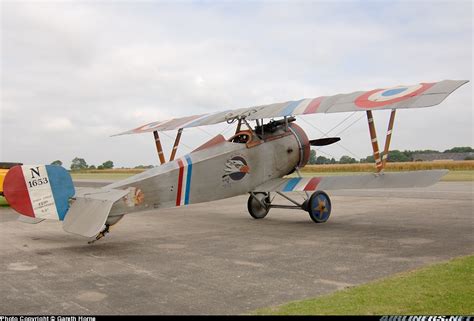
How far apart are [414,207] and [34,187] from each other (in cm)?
1288

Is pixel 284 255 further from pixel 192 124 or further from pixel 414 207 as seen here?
pixel 414 207

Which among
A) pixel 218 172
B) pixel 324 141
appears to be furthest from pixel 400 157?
pixel 218 172

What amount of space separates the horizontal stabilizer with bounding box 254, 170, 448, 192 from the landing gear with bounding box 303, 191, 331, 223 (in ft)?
1.71

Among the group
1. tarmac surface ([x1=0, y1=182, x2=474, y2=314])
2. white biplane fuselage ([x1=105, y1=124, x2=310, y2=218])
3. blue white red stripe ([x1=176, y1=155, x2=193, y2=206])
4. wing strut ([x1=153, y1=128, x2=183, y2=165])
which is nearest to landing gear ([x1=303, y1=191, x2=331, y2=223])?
tarmac surface ([x1=0, y1=182, x2=474, y2=314])

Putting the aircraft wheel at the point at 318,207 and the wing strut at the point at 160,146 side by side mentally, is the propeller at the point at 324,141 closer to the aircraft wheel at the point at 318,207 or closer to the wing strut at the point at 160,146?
the aircraft wheel at the point at 318,207

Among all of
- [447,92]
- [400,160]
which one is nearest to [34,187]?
[447,92]

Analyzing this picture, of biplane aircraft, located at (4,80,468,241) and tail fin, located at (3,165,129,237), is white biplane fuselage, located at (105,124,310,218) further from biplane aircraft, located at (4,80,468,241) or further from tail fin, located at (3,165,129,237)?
tail fin, located at (3,165,129,237)

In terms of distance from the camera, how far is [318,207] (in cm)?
1268

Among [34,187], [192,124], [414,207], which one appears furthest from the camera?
[414,207]

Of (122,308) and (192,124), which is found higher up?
(192,124)

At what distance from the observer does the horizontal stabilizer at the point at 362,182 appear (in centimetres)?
1083

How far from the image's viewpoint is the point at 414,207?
1647 centimetres

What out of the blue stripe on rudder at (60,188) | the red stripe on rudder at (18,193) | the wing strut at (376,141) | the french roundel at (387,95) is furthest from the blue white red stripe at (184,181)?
the wing strut at (376,141)

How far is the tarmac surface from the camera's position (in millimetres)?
5398
